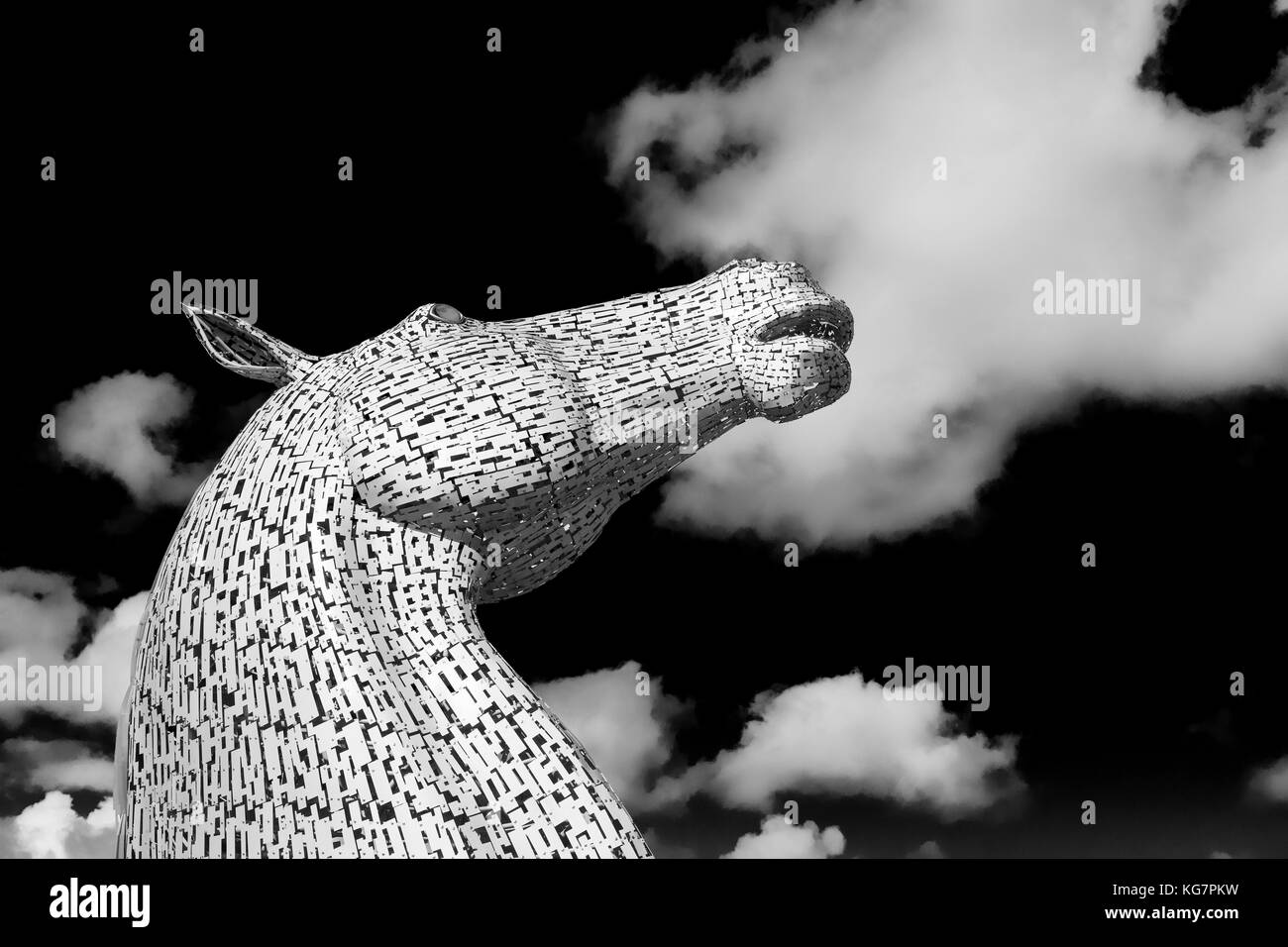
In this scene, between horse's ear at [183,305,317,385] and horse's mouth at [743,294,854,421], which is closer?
horse's mouth at [743,294,854,421]

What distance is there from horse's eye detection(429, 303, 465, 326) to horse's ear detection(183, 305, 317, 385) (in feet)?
1.38

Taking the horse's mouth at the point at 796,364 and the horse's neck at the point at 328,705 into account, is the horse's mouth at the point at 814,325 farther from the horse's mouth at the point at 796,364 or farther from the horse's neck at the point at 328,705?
the horse's neck at the point at 328,705

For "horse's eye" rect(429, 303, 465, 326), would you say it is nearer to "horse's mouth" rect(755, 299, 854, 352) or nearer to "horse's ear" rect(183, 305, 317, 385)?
"horse's ear" rect(183, 305, 317, 385)

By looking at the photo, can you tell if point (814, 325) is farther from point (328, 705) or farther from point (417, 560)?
point (328, 705)

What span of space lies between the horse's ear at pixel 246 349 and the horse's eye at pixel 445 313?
421 mm

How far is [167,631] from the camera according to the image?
9.50 ft

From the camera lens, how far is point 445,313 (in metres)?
3.42

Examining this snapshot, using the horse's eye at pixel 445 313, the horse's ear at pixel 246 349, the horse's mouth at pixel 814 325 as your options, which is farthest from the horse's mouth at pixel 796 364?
the horse's ear at pixel 246 349

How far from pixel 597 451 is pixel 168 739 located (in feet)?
4.16

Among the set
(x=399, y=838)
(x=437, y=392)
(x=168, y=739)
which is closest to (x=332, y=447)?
(x=437, y=392)

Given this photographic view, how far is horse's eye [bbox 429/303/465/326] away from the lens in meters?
3.39

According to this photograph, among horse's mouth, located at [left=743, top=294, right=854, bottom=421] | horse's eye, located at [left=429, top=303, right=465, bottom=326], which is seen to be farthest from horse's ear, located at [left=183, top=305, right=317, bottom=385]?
horse's mouth, located at [left=743, top=294, right=854, bottom=421]

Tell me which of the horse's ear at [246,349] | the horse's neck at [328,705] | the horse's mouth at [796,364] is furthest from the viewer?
the horse's ear at [246,349]

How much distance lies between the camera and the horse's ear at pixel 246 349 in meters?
3.55
